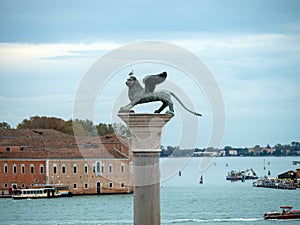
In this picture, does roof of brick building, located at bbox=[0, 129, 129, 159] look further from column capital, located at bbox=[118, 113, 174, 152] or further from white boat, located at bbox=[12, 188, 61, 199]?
column capital, located at bbox=[118, 113, 174, 152]

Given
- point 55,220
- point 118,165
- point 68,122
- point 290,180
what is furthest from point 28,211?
point 290,180

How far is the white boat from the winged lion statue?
42.7m

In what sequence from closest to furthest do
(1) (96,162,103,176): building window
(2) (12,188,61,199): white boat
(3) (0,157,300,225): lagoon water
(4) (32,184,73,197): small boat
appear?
1. (3) (0,157,300,225): lagoon water
2. (2) (12,188,61,199): white boat
3. (4) (32,184,73,197): small boat
4. (1) (96,162,103,176): building window

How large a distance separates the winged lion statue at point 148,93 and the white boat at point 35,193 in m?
42.7

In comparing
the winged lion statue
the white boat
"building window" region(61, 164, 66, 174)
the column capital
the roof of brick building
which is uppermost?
the roof of brick building

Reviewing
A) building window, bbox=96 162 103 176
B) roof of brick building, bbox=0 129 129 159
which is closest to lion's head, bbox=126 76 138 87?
roof of brick building, bbox=0 129 129 159

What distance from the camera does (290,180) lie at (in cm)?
7319

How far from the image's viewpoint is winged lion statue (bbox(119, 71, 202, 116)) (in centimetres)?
802

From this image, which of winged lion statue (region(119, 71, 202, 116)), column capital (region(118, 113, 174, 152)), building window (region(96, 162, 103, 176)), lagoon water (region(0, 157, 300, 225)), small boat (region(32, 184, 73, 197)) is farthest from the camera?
building window (region(96, 162, 103, 176))

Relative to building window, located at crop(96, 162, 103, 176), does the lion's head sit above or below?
below

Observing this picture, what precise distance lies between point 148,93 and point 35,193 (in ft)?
144

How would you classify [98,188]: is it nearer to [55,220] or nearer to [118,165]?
[118,165]

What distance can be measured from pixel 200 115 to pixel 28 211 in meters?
36.6

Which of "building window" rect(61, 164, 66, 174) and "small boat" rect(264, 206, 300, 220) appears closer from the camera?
"small boat" rect(264, 206, 300, 220)
